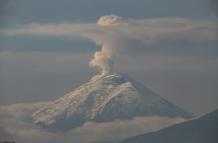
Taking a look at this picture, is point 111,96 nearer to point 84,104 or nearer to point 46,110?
point 84,104

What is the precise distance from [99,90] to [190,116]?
5.95 meters

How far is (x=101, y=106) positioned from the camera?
34.7 meters

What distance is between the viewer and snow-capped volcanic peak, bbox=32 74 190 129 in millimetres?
31672

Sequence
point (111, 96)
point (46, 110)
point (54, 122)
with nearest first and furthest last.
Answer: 1. point (46, 110)
2. point (54, 122)
3. point (111, 96)

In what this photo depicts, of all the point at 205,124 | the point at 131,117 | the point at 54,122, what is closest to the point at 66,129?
the point at 54,122

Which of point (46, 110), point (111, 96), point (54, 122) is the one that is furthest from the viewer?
point (111, 96)

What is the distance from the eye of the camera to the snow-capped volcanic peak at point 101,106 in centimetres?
3167

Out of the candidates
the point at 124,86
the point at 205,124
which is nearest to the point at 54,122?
the point at 124,86

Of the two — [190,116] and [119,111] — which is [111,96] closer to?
Result: [119,111]

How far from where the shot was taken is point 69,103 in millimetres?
32969

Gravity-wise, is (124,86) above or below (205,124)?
above

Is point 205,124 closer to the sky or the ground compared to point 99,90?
closer to the ground

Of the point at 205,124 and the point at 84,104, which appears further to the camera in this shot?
the point at 84,104

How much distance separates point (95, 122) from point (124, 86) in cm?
365
